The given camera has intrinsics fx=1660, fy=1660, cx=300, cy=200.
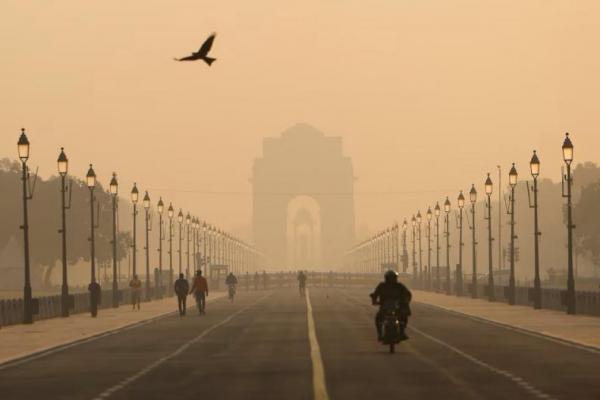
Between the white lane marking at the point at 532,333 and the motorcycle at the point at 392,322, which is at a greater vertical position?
the motorcycle at the point at 392,322

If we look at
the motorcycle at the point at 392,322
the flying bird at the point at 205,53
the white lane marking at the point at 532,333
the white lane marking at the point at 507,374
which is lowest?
the white lane marking at the point at 532,333

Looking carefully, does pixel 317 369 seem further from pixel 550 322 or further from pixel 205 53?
pixel 550 322

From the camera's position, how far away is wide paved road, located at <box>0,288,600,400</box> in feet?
84.6

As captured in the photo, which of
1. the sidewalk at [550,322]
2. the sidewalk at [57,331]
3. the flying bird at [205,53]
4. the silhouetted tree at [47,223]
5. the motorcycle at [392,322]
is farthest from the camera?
the silhouetted tree at [47,223]

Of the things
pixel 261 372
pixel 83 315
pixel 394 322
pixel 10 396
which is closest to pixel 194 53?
pixel 10 396

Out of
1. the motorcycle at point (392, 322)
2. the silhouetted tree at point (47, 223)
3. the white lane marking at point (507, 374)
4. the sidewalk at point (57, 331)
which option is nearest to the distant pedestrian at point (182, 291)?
the sidewalk at point (57, 331)

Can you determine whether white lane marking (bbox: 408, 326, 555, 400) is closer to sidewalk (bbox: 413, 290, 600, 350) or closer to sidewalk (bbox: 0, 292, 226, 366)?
sidewalk (bbox: 413, 290, 600, 350)

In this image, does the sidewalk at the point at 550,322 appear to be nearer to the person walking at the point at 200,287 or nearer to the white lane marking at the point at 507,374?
the white lane marking at the point at 507,374

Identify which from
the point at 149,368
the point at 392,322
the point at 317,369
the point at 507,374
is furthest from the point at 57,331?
the point at 507,374

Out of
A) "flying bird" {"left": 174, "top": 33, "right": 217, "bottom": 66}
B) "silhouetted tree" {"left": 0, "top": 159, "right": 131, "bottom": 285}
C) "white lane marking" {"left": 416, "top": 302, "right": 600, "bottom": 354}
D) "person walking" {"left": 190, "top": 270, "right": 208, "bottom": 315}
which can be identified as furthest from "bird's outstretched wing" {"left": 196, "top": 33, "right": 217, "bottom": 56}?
"silhouetted tree" {"left": 0, "top": 159, "right": 131, "bottom": 285}

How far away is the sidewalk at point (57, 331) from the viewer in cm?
4053

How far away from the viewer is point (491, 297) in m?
91.4

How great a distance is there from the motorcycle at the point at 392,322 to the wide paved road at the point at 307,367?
38 cm

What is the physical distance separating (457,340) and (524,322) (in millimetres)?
12702
